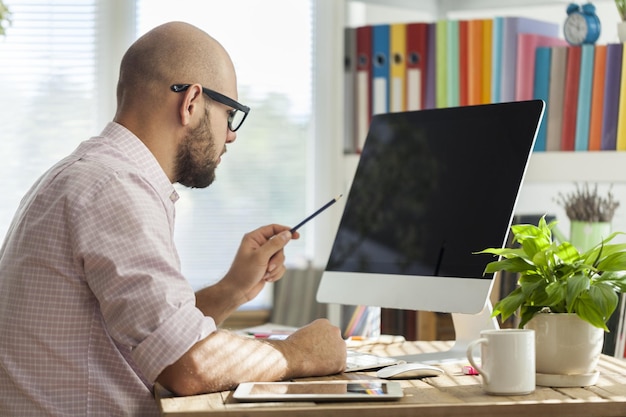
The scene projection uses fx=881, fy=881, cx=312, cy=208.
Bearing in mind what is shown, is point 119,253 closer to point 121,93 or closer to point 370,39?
point 121,93

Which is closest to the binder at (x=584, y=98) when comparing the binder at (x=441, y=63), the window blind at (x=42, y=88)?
the binder at (x=441, y=63)

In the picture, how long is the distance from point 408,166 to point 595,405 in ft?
2.38

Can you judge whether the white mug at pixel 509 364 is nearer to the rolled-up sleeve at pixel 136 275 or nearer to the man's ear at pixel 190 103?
the rolled-up sleeve at pixel 136 275

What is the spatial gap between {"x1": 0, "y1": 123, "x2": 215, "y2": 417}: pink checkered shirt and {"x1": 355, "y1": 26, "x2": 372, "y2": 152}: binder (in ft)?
5.16

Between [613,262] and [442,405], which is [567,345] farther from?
[442,405]

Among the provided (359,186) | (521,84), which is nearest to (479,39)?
(521,84)

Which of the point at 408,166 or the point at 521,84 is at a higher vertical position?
the point at 521,84

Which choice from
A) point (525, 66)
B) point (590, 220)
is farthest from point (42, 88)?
point (590, 220)

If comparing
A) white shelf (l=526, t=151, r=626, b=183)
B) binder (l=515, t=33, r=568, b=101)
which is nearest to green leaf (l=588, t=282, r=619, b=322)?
white shelf (l=526, t=151, r=626, b=183)

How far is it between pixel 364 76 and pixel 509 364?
1812 mm

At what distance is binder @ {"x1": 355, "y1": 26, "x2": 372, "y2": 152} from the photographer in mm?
2889

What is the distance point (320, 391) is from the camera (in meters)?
1.20

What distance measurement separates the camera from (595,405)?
3.83 feet

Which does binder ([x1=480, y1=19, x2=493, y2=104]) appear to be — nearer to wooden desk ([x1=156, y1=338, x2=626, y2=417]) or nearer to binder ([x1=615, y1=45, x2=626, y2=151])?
binder ([x1=615, y1=45, x2=626, y2=151])
